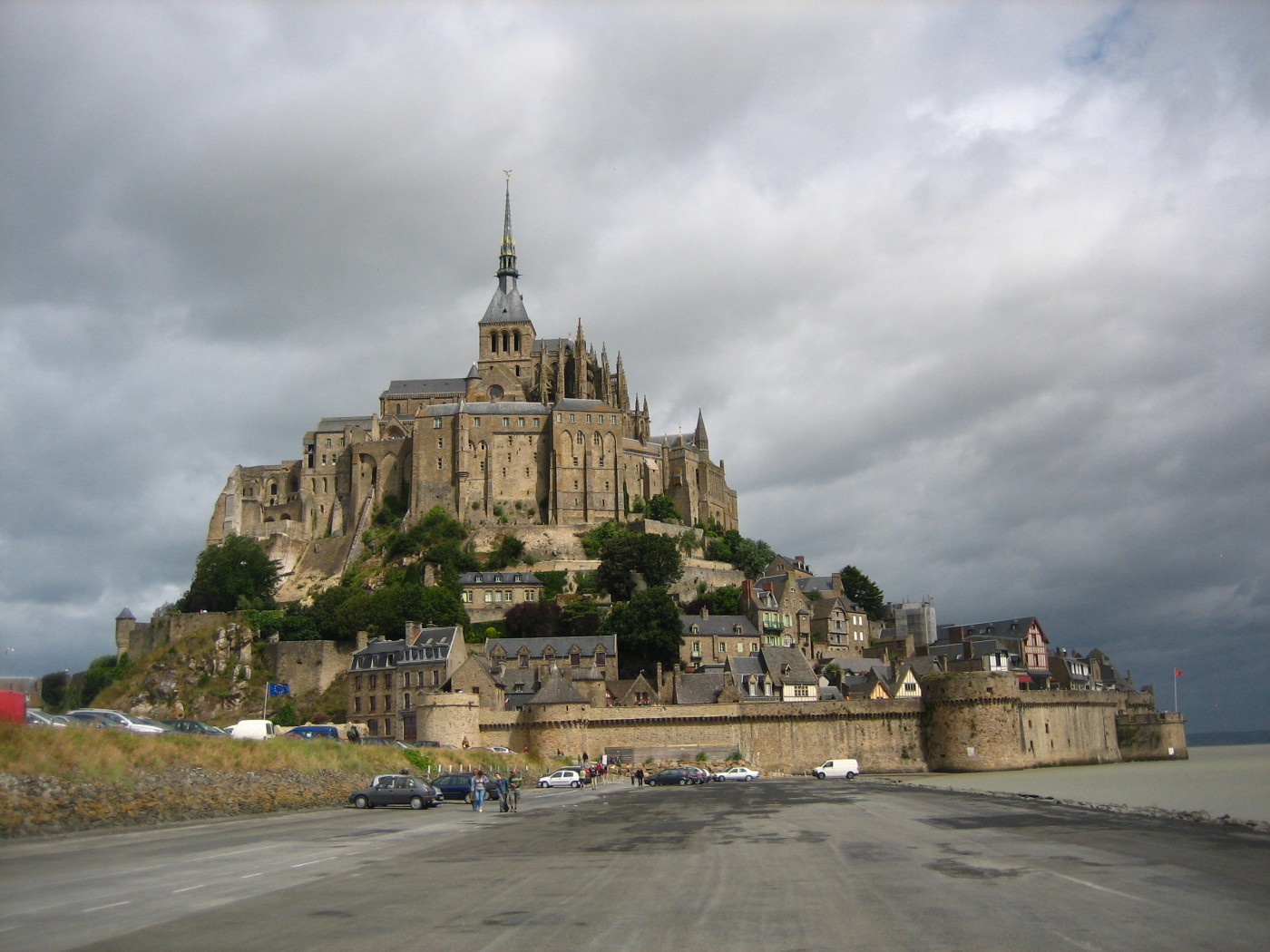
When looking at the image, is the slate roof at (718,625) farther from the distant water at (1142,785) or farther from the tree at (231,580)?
the tree at (231,580)

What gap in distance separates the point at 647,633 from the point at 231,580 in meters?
36.4

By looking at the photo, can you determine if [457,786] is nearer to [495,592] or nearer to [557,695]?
[557,695]

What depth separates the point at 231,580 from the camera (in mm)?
92500

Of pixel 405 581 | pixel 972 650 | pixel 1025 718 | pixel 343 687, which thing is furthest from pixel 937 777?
pixel 405 581

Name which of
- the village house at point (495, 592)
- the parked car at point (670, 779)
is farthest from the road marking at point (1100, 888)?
the village house at point (495, 592)

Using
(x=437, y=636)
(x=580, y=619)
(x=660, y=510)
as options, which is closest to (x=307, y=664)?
(x=437, y=636)

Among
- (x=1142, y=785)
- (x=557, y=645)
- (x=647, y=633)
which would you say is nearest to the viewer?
(x=1142, y=785)

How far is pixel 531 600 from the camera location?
90312 mm

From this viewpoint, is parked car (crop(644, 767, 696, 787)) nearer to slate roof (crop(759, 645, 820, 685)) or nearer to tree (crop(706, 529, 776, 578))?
slate roof (crop(759, 645, 820, 685))

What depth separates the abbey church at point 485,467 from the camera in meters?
107

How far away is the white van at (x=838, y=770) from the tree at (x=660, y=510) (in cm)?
4323

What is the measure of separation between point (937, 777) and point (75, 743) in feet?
169

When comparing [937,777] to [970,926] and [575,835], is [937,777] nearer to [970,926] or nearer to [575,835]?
[575,835]

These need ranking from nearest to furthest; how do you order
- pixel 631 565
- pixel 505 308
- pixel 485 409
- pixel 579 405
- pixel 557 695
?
pixel 557 695 < pixel 631 565 < pixel 579 405 < pixel 485 409 < pixel 505 308
